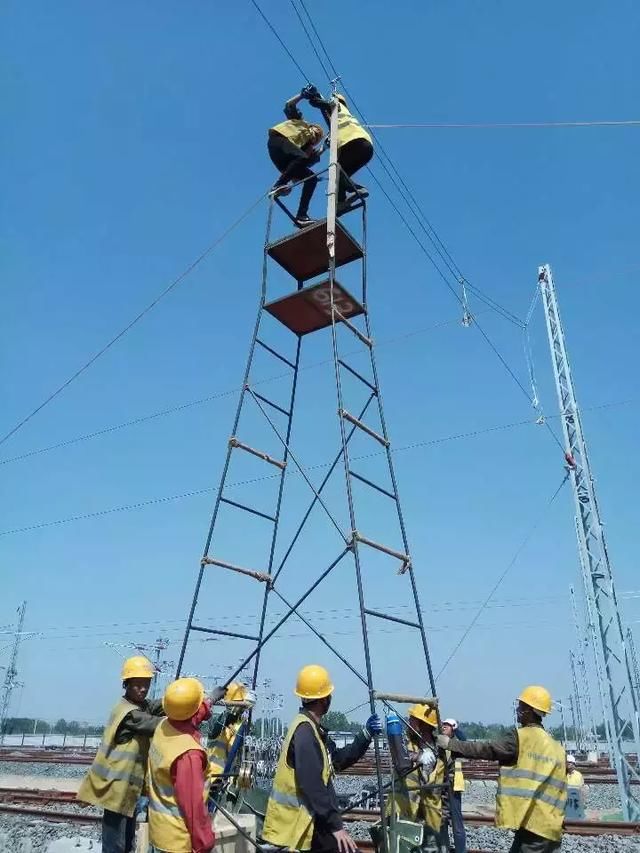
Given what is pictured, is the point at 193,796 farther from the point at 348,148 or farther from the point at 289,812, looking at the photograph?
the point at 348,148

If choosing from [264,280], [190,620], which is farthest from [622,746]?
[264,280]

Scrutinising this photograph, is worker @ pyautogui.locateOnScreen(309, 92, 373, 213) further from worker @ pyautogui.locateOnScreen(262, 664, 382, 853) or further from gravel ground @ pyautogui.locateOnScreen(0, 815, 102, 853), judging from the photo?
gravel ground @ pyautogui.locateOnScreen(0, 815, 102, 853)

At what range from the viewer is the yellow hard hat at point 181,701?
4.18 metres

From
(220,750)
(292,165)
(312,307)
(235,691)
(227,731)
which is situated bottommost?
(220,750)

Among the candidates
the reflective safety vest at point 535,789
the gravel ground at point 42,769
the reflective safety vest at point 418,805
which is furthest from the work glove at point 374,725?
the gravel ground at point 42,769

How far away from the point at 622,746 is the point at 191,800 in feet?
43.0

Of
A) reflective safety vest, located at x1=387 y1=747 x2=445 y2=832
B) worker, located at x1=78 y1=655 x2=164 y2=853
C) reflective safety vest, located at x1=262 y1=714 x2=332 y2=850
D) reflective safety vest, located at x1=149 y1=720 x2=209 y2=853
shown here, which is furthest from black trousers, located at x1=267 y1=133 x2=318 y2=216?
reflective safety vest, located at x1=387 y1=747 x2=445 y2=832

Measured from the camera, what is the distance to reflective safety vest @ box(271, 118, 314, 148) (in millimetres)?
7812

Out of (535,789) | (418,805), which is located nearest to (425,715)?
(418,805)

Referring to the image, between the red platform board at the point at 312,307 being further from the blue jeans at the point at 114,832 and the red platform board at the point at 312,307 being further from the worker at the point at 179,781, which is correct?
the blue jeans at the point at 114,832

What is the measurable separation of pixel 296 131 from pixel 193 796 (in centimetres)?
679

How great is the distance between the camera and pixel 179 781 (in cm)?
390

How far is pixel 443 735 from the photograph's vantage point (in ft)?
18.4

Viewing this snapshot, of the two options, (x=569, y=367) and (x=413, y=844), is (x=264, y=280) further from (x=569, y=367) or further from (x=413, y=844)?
(x=569, y=367)
